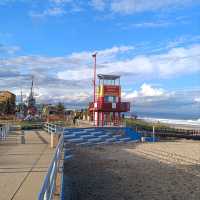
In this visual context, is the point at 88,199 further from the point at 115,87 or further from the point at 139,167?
the point at 115,87

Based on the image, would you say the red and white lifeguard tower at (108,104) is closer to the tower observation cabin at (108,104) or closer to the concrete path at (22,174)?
the tower observation cabin at (108,104)

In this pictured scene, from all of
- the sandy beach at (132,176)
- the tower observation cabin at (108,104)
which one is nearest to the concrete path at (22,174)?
the sandy beach at (132,176)

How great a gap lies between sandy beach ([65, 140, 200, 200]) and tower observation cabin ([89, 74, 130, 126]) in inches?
522

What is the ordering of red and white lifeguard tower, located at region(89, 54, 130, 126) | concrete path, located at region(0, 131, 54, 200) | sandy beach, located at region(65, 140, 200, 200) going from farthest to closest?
red and white lifeguard tower, located at region(89, 54, 130, 126) < sandy beach, located at region(65, 140, 200, 200) < concrete path, located at region(0, 131, 54, 200)

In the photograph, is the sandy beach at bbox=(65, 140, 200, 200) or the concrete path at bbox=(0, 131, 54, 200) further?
the sandy beach at bbox=(65, 140, 200, 200)

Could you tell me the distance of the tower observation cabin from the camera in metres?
37.0

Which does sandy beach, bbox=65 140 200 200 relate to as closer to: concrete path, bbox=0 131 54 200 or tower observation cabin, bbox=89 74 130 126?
concrete path, bbox=0 131 54 200

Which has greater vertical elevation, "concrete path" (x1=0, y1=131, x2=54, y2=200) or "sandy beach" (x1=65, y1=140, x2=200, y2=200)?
"concrete path" (x1=0, y1=131, x2=54, y2=200)

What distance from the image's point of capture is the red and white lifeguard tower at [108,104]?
37031 mm

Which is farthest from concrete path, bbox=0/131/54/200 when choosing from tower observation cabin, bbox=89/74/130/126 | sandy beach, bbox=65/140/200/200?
tower observation cabin, bbox=89/74/130/126

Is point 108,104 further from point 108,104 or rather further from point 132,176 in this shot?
point 132,176

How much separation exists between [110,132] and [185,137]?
35.8 ft

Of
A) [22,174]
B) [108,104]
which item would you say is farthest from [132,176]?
[108,104]

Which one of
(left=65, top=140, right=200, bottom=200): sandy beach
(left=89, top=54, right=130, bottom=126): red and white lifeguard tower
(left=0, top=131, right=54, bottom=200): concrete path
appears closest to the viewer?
(left=0, top=131, right=54, bottom=200): concrete path
